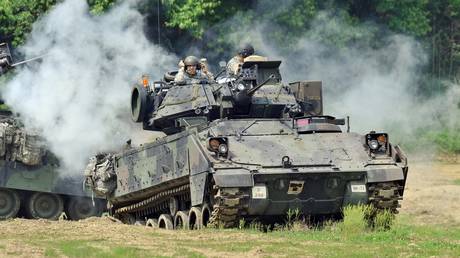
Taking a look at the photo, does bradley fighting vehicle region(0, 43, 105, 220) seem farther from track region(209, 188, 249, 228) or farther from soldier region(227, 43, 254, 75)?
track region(209, 188, 249, 228)

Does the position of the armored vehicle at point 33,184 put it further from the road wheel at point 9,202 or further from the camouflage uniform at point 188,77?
the camouflage uniform at point 188,77

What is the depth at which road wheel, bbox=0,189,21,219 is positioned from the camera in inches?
1147

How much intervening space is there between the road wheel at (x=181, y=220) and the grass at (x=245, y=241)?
1.45 metres

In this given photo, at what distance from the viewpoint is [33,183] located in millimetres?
28906

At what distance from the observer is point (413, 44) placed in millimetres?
35406

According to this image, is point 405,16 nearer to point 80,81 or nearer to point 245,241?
point 80,81

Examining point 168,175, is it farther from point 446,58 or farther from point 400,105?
point 446,58

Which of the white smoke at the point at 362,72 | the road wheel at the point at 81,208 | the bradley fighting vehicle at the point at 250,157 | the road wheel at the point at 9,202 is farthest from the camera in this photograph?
the white smoke at the point at 362,72

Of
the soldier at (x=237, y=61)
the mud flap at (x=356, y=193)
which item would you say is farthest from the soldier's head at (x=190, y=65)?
the mud flap at (x=356, y=193)

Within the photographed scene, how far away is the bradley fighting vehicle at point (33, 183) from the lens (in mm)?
28203

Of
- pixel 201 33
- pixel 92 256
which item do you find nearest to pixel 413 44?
pixel 201 33

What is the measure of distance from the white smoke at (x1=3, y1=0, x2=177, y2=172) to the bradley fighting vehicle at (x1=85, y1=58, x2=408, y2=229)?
3.93m


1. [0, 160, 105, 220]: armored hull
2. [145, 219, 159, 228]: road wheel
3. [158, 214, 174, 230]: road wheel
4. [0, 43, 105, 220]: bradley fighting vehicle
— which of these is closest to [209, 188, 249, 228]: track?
[158, 214, 174, 230]: road wheel

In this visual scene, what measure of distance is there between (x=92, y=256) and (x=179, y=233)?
3112 millimetres
